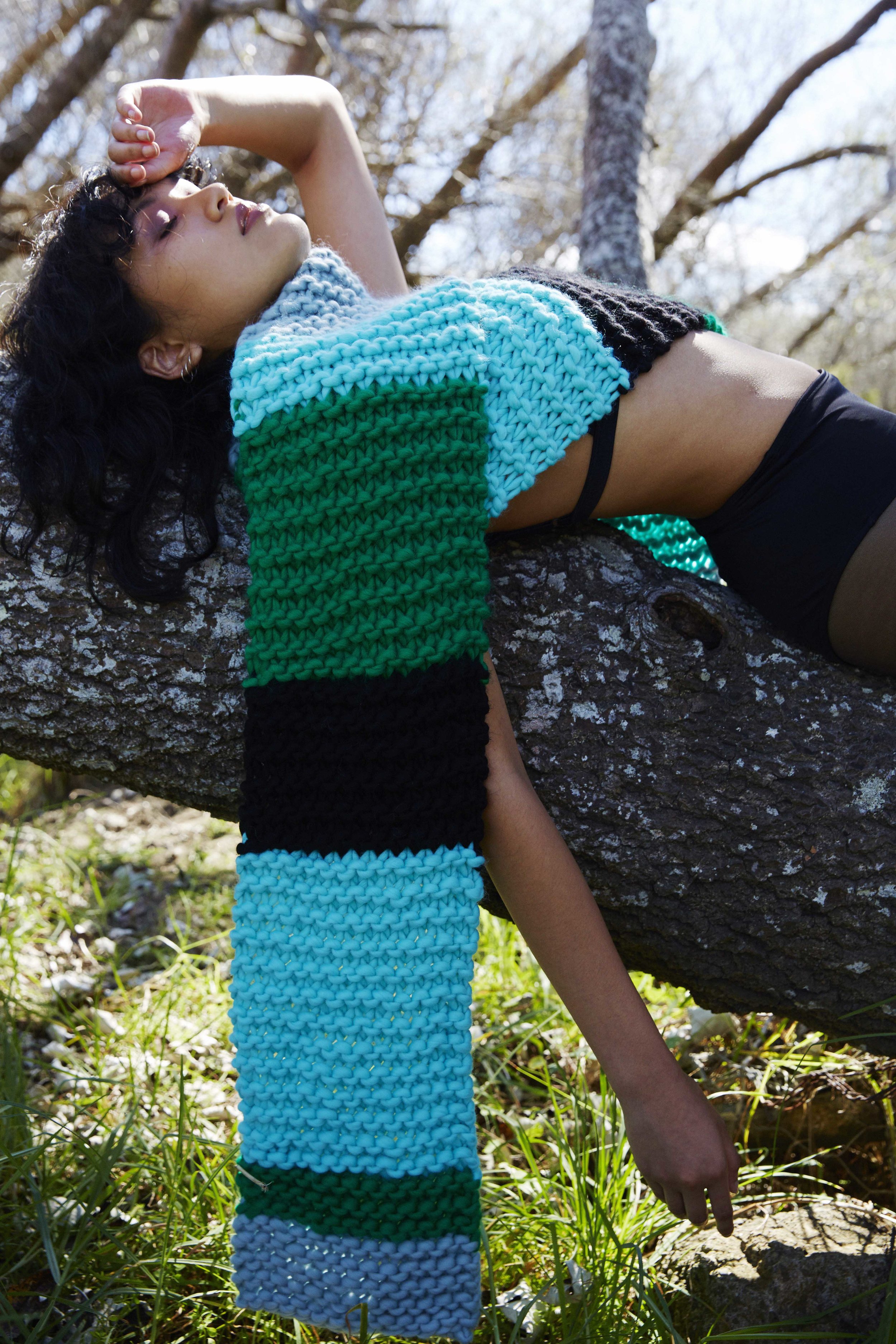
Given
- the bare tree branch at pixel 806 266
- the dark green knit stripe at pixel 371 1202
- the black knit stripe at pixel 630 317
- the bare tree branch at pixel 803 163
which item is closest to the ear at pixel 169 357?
the black knit stripe at pixel 630 317

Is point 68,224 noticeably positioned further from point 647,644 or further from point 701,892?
point 701,892

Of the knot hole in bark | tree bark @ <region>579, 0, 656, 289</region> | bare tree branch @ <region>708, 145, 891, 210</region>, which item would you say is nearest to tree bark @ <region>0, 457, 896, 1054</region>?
the knot hole in bark

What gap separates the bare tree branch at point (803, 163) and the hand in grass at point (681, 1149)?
5.47 m

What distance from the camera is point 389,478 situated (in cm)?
128

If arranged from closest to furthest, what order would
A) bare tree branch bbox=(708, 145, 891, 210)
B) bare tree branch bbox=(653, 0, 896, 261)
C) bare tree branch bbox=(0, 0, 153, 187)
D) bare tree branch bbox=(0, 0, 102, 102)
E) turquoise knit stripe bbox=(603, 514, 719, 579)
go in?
turquoise knit stripe bbox=(603, 514, 719, 579), bare tree branch bbox=(0, 0, 153, 187), bare tree branch bbox=(653, 0, 896, 261), bare tree branch bbox=(0, 0, 102, 102), bare tree branch bbox=(708, 145, 891, 210)

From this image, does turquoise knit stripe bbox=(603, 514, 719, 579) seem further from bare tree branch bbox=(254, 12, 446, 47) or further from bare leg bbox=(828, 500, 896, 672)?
bare tree branch bbox=(254, 12, 446, 47)

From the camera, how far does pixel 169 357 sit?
157 centimetres

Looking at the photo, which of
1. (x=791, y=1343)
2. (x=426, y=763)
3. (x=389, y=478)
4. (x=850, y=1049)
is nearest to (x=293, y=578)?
(x=389, y=478)

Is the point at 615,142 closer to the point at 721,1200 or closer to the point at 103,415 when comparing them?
the point at 103,415

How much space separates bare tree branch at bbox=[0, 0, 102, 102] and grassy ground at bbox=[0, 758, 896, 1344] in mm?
4030

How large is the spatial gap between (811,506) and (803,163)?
517 centimetres

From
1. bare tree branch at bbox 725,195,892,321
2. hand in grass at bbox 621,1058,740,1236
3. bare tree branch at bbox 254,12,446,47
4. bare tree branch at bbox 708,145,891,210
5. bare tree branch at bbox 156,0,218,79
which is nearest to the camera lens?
hand in grass at bbox 621,1058,740,1236

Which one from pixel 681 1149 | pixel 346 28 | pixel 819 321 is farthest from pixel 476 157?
pixel 681 1149

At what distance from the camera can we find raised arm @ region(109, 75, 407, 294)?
178cm
